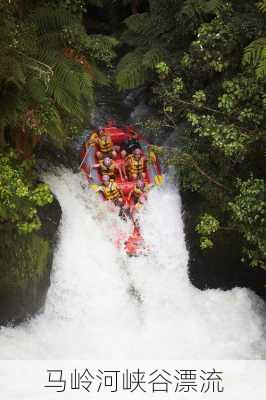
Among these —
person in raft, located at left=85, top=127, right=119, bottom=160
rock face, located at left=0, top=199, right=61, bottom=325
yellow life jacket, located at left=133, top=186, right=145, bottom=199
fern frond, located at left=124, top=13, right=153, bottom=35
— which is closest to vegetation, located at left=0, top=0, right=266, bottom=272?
rock face, located at left=0, top=199, right=61, bottom=325

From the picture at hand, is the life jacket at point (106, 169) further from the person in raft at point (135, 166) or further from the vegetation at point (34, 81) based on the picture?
the vegetation at point (34, 81)

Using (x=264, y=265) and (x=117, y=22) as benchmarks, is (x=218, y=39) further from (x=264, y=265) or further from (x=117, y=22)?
(x=117, y=22)

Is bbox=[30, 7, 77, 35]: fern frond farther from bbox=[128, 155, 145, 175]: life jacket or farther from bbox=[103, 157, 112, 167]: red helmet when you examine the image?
bbox=[128, 155, 145, 175]: life jacket

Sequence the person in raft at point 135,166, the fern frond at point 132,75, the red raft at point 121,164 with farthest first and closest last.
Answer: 1. the person in raft at point 135,166
2. the fern frond at point 132,75
3. the red raft at point 121,164

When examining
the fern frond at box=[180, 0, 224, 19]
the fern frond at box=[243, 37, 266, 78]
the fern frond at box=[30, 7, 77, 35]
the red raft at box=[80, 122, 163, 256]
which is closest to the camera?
the fern frond at box=[243, 37, 266, 78]

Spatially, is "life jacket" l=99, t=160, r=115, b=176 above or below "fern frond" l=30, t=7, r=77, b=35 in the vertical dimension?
below

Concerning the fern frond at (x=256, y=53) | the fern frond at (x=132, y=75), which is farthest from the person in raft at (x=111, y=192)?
the fern frond at (x=256, y=53)

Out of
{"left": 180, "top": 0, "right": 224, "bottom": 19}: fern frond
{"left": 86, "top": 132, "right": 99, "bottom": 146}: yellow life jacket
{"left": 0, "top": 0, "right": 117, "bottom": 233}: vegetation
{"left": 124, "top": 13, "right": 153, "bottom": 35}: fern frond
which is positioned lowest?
{"left": 0, "top": 0, "right": 117, "bottom": 233}: vegetation
